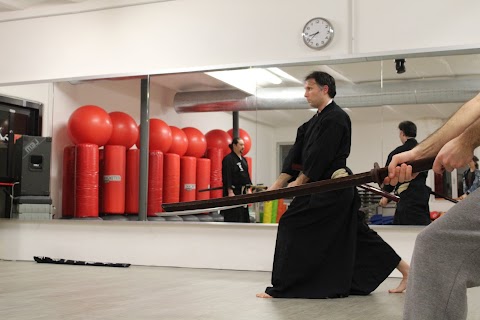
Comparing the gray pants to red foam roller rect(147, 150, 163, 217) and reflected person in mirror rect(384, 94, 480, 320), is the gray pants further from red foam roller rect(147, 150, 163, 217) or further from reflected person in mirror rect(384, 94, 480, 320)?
red foam roller rect(147, 150, 163, 217)

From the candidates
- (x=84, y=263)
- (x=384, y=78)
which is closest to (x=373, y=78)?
(x=384, y=78)

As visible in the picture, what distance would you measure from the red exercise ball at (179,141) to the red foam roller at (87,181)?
82 cm

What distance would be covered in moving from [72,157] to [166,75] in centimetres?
139

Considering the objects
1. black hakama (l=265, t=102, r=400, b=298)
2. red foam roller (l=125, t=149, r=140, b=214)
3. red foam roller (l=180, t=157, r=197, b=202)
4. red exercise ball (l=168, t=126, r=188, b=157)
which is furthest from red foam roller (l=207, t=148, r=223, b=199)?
black hakama (l=265, t=102, r=400, b=298)

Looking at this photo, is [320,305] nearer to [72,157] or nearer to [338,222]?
[338,222]

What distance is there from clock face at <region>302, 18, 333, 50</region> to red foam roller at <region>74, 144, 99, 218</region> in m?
2.44

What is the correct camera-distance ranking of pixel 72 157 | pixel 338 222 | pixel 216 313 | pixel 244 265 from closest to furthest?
pixel 216 313, pixel 338 222, pixel 244 265, pixel 72 157

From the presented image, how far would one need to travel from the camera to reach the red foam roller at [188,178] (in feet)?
20.6

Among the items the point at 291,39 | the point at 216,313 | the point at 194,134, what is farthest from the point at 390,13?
the point at 216,313

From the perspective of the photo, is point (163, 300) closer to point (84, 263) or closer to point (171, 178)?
point (84, 263)

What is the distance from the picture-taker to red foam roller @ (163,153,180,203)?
635 centimetres

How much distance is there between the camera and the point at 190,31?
20.6ft

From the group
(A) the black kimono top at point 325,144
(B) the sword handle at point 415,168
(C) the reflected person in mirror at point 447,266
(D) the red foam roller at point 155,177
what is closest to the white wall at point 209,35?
(D) the red foam roller at point 155,177

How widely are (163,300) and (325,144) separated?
4.31 feet
